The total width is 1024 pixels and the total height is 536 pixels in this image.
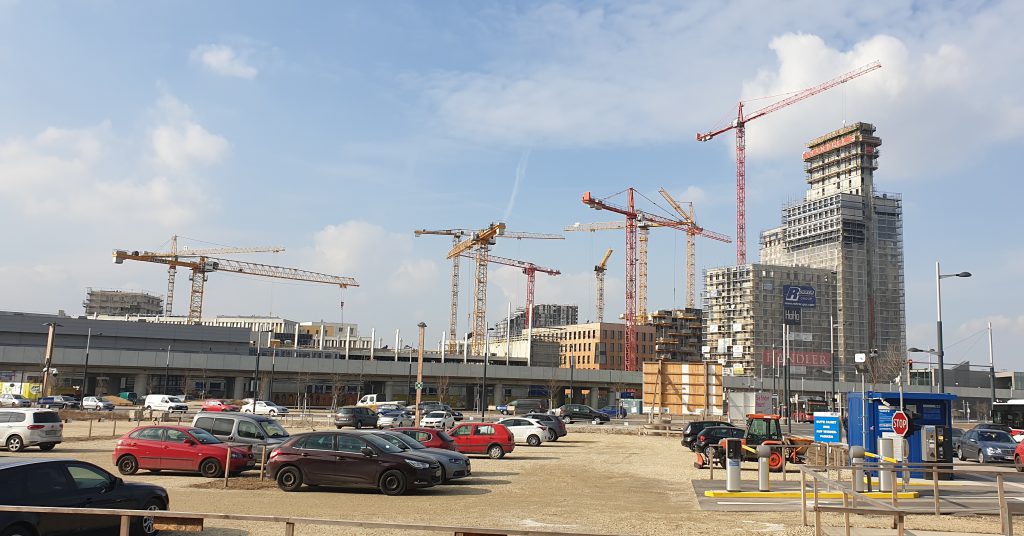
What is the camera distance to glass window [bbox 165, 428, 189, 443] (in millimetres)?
22141

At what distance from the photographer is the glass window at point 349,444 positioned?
1934 centimetres

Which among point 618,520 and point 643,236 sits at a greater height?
point 643,236

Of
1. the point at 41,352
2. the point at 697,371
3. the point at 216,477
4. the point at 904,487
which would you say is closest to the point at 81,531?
the point at 216,477

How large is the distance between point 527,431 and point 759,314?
129581 mm

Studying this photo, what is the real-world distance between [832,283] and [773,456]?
146874 millimetres

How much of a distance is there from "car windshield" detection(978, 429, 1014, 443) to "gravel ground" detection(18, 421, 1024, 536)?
1323 cm

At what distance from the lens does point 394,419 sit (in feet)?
163

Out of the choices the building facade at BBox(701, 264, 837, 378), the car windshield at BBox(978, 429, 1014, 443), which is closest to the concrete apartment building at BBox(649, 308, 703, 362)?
the building facade at BBox(701, 264, 837, 378)

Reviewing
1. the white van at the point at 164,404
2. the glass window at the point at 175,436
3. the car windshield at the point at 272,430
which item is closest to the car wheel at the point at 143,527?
the glass window at the point at 175,436

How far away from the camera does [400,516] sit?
1554 centimetres

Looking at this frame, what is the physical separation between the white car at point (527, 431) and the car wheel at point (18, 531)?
27958mm

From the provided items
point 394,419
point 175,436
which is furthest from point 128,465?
point 394,419

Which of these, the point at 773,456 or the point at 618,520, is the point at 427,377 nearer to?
the point at 773,456

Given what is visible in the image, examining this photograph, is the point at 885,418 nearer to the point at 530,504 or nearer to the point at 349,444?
the point at 530,504
